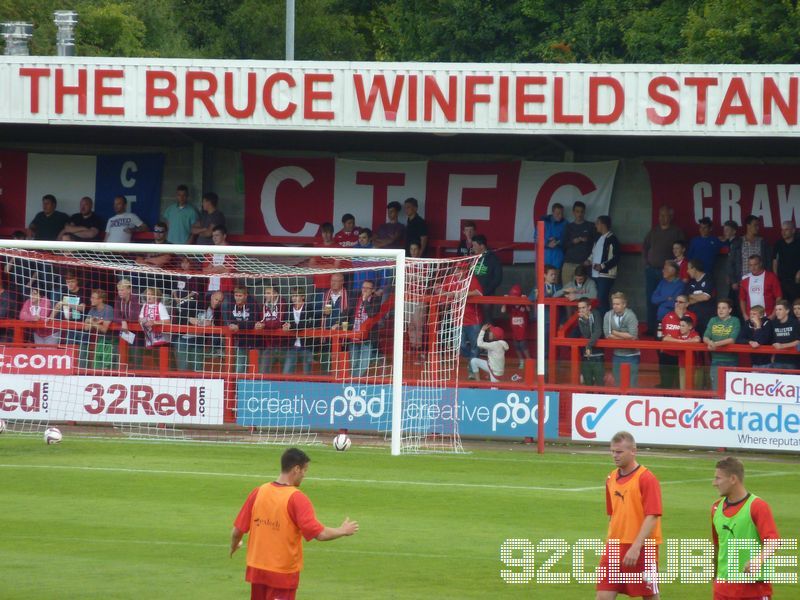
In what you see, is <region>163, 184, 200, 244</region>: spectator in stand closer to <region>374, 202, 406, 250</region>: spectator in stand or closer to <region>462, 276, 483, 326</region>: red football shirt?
<region>374, 202, 406, 250</region>: spectator in stand

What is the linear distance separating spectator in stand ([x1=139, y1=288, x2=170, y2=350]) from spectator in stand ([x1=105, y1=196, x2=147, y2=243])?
3.27 m

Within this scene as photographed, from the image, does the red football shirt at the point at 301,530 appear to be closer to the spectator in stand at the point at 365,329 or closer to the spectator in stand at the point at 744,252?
the spectator in stand at the point at 365,329

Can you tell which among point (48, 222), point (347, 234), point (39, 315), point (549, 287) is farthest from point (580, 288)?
point (48, 222)

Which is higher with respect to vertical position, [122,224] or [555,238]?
[122,224]

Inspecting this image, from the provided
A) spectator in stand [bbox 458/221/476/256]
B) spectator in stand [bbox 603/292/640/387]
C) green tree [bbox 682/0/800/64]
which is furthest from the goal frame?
green tree [bbox 682/0/800/64]

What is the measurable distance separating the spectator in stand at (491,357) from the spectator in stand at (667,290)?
2.71 metres

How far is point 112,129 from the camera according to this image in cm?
2502

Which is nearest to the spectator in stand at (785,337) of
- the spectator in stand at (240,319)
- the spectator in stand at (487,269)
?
the spectator in stand at (487,269)

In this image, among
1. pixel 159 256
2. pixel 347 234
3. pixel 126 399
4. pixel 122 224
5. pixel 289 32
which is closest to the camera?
pixel 126 399

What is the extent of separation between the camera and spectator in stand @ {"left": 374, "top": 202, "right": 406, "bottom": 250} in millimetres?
23703

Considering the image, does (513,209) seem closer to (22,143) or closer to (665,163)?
(665,163)

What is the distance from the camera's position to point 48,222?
81.4 ft

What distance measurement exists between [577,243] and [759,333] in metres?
4.15

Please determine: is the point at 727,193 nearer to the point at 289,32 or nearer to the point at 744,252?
the point at 744,252
